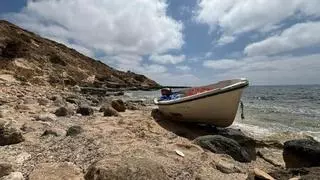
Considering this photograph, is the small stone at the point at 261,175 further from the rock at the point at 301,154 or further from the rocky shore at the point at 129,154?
the rock at the point at 301,154

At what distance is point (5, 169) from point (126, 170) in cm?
173

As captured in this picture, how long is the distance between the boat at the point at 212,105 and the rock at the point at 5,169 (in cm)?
680

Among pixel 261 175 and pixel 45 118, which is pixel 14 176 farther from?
pixel 45 118

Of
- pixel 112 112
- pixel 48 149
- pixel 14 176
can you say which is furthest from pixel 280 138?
pixel 14 176

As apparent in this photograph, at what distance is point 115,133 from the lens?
794 cm

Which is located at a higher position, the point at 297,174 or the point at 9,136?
the point at 9,136

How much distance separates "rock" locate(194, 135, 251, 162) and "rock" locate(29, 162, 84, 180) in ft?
10.5

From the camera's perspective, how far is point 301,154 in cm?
755

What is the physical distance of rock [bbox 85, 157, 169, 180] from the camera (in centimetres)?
465

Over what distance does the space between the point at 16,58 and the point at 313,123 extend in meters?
22.3

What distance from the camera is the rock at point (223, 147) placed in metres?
7.38

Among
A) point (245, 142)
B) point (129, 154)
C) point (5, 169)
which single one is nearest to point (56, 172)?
point (5, 169)

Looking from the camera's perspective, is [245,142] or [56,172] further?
[245,142]

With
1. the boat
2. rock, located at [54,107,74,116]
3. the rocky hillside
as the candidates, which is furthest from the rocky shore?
the rocky hillside
